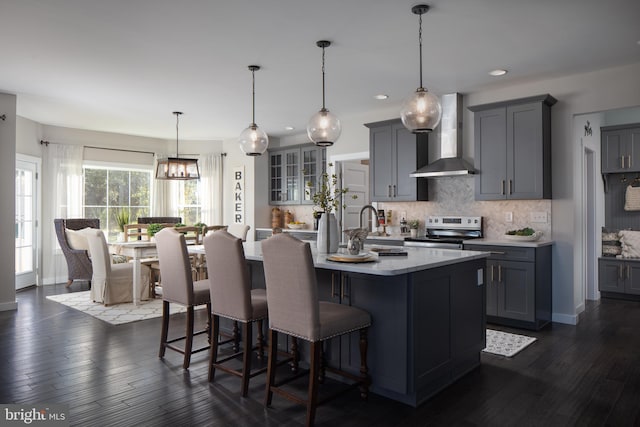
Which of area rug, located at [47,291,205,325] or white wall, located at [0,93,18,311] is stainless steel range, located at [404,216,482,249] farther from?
white wall, located at [0,93,18,311]

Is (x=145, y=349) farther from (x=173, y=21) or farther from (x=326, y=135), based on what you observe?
(x=173, y=21)

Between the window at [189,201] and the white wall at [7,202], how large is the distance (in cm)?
345

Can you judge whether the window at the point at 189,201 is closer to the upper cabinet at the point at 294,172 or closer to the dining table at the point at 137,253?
the upper cabinet at the point at 294,172

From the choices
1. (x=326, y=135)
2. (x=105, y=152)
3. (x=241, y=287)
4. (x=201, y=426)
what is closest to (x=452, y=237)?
(x=326, y=135)

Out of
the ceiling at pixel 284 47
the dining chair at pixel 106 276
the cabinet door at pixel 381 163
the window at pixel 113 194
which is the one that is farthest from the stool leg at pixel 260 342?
the window at pixel 113 194

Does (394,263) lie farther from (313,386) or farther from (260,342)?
(260,342)

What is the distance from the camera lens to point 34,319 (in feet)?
15.7

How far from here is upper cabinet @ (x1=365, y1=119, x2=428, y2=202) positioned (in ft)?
18.4

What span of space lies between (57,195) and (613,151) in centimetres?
864

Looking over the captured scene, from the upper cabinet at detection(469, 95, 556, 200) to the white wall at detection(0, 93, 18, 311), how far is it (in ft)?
18.4

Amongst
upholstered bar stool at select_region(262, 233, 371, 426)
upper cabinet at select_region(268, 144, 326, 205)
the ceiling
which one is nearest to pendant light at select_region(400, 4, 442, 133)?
the ceiling

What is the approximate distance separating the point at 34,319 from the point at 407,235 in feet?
14.9

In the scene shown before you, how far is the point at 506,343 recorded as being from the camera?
3.95 meters

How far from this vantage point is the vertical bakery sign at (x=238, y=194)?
8.29m
